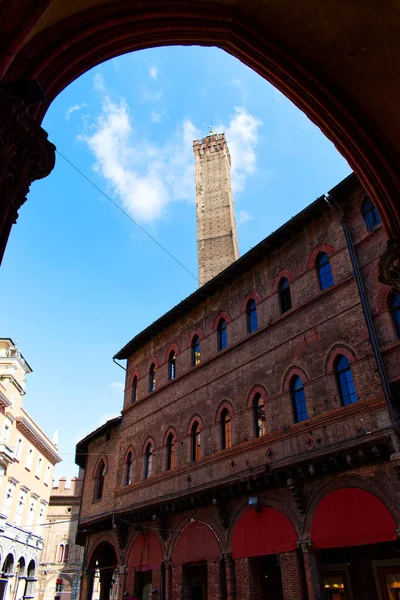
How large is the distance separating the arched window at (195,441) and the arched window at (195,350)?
2535 mm

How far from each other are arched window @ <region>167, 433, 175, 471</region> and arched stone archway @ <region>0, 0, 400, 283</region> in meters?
14.5

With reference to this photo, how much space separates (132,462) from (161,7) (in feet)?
63.8

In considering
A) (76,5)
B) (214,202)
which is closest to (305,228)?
(76,5)

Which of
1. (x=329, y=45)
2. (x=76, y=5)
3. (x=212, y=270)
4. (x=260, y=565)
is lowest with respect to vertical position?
(x=260, y=565)

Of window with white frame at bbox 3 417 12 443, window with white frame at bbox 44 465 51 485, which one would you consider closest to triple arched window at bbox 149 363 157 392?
window with white frame at bbox 3 417 12 443

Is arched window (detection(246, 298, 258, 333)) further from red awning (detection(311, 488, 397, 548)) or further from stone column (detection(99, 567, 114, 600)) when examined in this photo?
stone column (detection(99, 567, 114, 600))

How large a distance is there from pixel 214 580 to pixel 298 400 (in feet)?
21.5

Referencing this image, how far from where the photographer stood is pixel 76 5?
5.24 metres

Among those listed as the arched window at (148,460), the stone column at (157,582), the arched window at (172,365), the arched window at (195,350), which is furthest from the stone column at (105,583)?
the arched window at (195,350)

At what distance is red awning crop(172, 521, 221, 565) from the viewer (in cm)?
1578

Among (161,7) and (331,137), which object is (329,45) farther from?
(161,7)

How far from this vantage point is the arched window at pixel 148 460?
2044 cm

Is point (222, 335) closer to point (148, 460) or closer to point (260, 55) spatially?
point (148, 460)

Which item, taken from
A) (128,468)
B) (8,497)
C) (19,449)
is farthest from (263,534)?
(19,449)
